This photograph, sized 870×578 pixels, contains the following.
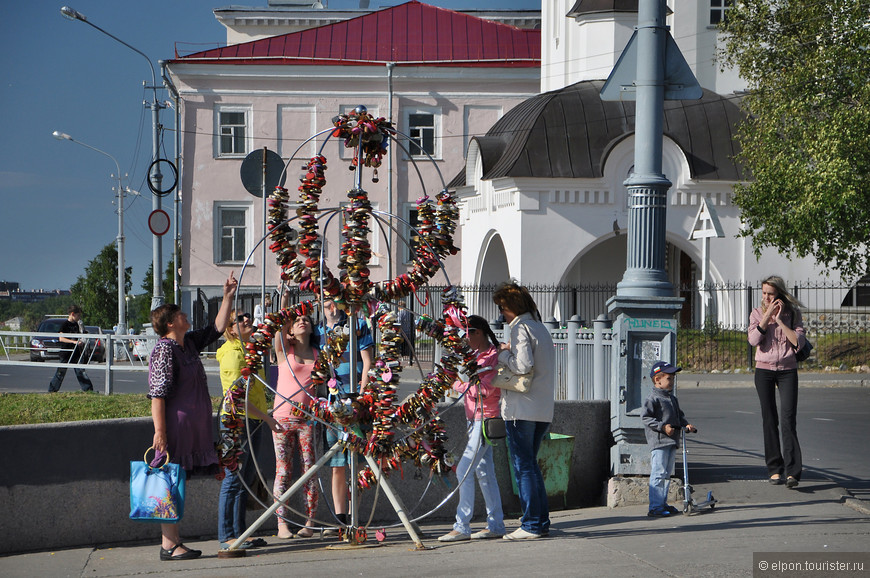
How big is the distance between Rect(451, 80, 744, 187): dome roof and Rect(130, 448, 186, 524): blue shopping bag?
22838mm

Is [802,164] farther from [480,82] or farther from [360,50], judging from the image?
A: [360,50]

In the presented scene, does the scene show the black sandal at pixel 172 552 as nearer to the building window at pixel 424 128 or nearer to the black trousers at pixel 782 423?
the black trousers at pixel 782 423

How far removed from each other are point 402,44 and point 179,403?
125 ft

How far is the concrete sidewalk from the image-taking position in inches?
261

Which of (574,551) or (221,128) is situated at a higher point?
(221,128)

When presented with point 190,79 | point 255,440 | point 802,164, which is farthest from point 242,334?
point 190,79

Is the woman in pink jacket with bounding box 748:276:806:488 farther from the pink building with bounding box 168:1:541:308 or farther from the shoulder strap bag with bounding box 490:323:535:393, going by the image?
the pink building with bounding box 168:1:541:308

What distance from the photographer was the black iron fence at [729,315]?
24.9 m

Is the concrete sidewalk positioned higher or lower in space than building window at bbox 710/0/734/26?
lower

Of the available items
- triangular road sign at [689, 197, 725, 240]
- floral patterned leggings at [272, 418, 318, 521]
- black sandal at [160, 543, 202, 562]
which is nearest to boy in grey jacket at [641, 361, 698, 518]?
floral patterned leggings at [272, 418, 318, 521]

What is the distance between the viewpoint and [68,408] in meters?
12.3

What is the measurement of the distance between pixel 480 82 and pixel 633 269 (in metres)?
32.5

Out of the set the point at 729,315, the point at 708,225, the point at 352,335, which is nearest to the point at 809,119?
the point at 708,225

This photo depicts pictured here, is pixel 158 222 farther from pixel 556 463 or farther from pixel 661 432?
pixel 661 432
